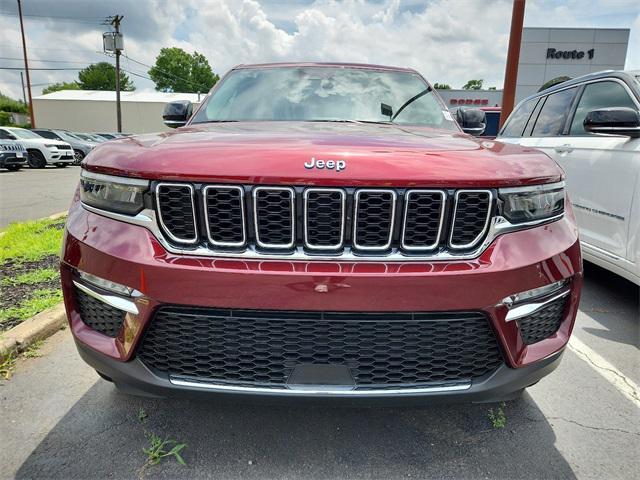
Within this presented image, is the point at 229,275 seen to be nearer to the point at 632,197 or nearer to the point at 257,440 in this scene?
the point at 257,440

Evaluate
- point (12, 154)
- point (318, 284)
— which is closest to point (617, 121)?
point (318, 284)

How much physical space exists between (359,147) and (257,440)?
4.37ft

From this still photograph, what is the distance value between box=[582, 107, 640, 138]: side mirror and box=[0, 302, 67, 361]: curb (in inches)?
150

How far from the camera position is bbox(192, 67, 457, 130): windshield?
2.71 meters

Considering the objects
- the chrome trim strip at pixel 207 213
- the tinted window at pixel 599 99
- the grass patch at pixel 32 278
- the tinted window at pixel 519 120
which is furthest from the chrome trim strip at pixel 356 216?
the tinted window at pixel 519 120

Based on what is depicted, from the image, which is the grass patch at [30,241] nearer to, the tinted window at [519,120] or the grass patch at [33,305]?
the grass patch at [33,305]

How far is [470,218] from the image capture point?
1600 mm

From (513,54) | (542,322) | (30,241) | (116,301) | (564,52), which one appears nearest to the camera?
(116,301)

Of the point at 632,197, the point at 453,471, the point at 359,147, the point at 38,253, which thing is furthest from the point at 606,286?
the point at 38,253

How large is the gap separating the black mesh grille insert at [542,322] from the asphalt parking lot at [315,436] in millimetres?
579

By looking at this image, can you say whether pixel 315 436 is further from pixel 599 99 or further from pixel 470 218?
pixel 599 99

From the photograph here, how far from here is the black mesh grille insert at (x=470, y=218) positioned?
5.19 ft

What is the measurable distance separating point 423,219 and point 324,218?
0.35m

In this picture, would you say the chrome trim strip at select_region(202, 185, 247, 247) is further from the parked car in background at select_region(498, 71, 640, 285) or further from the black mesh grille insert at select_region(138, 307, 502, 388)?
the parked car in background at select_region(498, 71, 640, 285)
